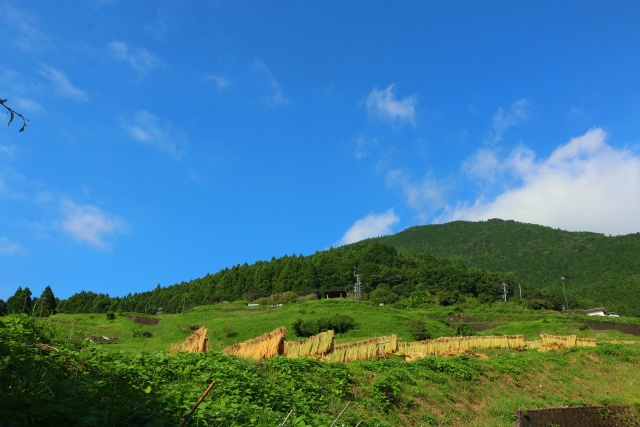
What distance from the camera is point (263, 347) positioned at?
1486cm

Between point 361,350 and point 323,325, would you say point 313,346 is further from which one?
point 323,325

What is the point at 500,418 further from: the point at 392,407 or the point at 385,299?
the point at 385,299

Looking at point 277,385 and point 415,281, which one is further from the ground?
point 415,281

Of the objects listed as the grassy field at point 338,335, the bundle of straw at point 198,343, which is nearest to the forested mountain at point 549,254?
the grassy field at point 338,335

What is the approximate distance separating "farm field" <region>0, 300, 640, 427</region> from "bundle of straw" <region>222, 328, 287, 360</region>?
1967 millimetres

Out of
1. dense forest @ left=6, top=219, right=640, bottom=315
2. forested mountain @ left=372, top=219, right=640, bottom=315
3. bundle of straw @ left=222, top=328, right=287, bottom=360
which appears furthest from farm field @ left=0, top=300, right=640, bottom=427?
forested mountain @ left=372, top=219, right=640, bottom=315

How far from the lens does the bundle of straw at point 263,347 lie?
14.7 metres

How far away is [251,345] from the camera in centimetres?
1519

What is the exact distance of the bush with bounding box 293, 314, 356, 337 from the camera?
1560 inches

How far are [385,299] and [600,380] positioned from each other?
178ft

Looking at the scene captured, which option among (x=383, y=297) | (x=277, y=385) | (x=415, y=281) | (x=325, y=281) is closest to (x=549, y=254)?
(x=415, y=281)

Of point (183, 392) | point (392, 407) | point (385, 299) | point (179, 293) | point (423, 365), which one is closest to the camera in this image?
point (183, 392)

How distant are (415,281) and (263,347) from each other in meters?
82.8

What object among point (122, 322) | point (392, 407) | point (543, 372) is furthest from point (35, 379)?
point (122, 322)
